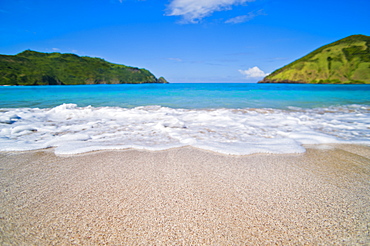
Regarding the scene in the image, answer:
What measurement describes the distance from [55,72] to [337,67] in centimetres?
15641

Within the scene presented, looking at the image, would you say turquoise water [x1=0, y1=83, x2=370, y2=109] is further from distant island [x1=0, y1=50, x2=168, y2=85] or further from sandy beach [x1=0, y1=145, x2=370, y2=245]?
distant island [x1=0, y1=50, x2=168, y2=85]

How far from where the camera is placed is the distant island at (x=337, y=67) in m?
97.1

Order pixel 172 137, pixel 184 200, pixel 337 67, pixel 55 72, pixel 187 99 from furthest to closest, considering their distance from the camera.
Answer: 1. pixel 55 72
2. pixel 337 67
3. pixel 187 99
4. pixel 172 137
5. pixel 184 200

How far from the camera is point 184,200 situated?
6.53ft

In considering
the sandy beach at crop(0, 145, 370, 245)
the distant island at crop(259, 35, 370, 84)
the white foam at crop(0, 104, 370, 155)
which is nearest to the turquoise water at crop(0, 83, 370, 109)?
the white foam at crop(0, 104, 370, 155)

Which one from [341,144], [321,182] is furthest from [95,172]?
[341,144]

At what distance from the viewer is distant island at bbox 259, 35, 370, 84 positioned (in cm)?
9712

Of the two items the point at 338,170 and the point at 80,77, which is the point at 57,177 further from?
the point at 80,77

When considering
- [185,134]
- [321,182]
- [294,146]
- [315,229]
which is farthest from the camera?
[185,134]

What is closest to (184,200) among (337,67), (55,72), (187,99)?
(187,99)

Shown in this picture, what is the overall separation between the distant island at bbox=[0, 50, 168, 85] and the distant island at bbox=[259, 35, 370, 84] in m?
116

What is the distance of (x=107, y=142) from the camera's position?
408 centimetres

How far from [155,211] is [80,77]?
135945 millimetres

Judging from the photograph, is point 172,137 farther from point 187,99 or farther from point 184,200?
point 187,99
